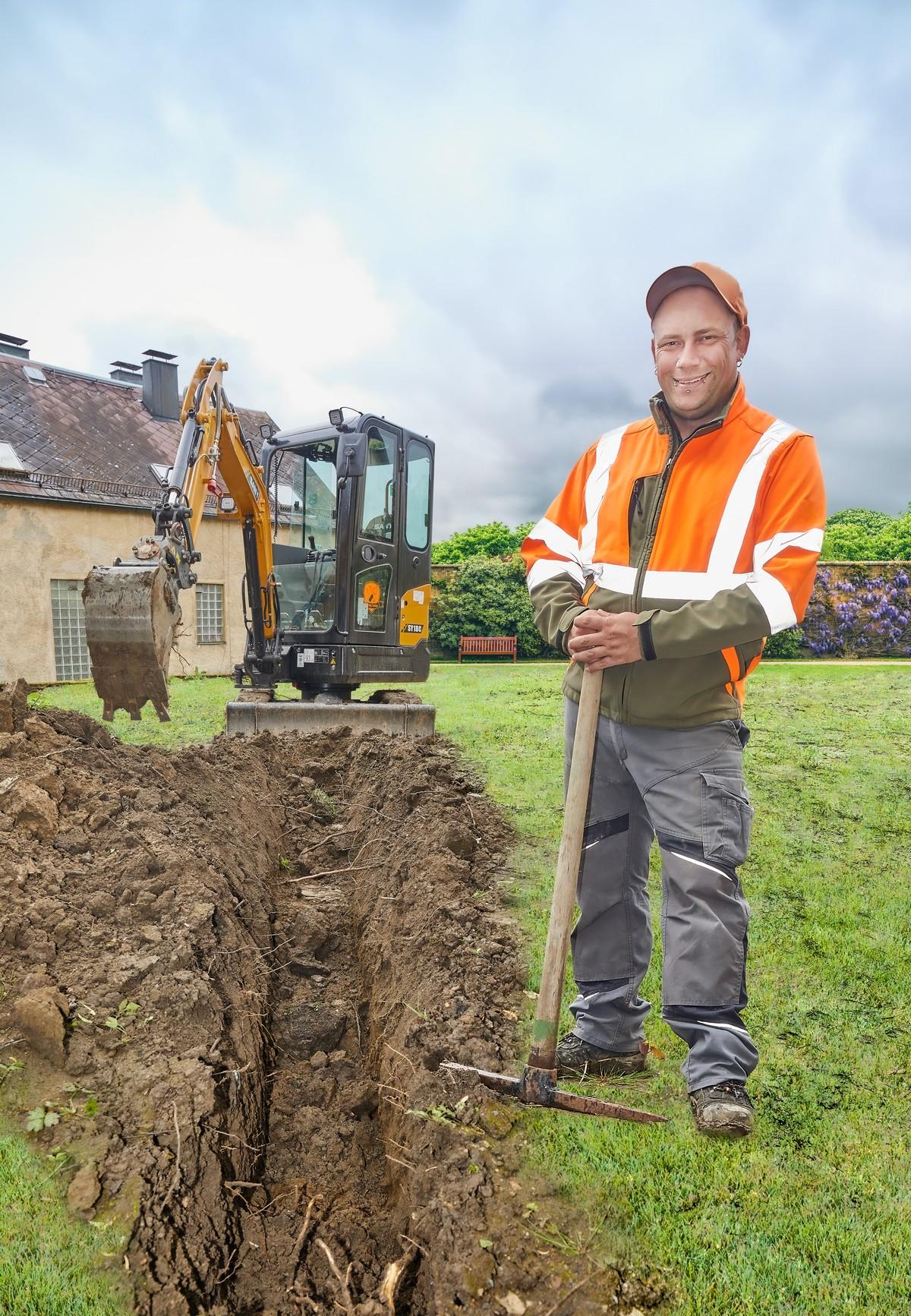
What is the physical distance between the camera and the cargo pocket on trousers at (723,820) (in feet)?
8.77

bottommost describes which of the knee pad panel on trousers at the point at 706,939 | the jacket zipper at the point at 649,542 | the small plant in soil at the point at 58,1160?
the small plant in soil at the point at 58,1160

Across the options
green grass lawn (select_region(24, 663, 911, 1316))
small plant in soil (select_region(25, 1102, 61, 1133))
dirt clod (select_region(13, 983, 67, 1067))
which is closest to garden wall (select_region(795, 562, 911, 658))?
green grass lawn (select_region(24, 663, 911, 1316))

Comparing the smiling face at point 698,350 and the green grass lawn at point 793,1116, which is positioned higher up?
the smiling face at point 698,350

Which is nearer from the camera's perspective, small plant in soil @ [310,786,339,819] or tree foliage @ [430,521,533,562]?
small plant in soil @ [310,786,339,819]

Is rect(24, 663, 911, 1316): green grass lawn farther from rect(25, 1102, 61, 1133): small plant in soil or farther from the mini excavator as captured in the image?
the mini excavator

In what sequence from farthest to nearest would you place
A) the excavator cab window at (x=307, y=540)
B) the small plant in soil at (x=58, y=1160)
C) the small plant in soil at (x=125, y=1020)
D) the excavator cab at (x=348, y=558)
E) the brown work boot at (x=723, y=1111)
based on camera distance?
the excavator cab window at (x=307, y=540), the excavator cab at (x=348, y=558), the small plant in soil at (x=125, y=1020), the brown work boot at (x=723, y=1111), the small plant in soil at (x=58, y=1160)

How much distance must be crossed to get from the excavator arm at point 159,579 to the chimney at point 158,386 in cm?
1477

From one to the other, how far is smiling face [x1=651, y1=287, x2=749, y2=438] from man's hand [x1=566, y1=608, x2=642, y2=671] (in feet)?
2.24

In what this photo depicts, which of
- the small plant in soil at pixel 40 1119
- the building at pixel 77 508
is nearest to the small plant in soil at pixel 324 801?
the small plant in soil at pixel 40 1119

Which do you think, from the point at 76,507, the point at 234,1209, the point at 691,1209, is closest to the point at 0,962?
the point at 234,1209

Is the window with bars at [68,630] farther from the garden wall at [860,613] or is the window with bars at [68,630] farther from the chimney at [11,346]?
the garden wall at [860,613]

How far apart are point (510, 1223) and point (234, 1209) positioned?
82cm

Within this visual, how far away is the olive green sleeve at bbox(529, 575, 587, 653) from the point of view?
2945mm

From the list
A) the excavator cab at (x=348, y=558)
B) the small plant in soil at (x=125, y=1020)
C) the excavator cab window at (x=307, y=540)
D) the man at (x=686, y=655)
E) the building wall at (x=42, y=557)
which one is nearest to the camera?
the man at (x=686, y=655)
